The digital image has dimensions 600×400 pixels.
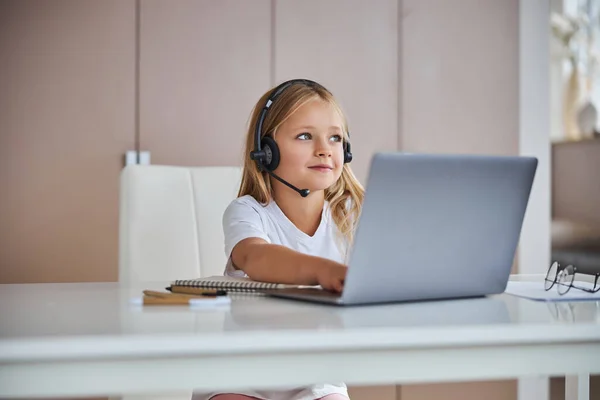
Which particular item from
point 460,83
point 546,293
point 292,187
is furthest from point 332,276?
point 460,83

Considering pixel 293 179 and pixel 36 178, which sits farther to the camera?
pixel 36 178

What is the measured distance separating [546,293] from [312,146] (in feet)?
2.04

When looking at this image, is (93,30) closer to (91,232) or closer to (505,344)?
(91,232)

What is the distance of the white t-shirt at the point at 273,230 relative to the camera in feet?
4.74

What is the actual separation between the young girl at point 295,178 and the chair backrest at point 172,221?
0.55 feet

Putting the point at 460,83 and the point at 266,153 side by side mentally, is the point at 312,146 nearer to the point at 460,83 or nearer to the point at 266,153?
the point at 266,153

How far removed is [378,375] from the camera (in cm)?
72

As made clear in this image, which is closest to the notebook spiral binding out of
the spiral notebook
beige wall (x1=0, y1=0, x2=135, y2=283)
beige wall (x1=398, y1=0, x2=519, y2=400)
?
the spiral notebook

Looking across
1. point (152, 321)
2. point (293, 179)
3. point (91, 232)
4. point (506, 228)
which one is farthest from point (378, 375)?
point (91, 232)

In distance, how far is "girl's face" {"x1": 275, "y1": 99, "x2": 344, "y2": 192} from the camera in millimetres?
1550

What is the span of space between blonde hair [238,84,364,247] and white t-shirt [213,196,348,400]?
0.02 meters

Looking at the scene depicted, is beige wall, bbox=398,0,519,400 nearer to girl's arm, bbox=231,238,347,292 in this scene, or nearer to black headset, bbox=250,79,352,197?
black headset, bbox=250,79,352,197

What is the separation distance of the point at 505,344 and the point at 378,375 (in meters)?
0.13

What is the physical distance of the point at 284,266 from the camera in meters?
1.17
